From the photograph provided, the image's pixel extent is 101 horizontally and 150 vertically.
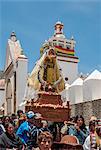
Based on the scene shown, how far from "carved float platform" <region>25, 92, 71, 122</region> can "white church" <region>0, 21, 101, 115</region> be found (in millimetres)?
2778

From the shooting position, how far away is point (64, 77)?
25.9 metres

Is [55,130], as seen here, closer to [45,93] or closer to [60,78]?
[45,93]

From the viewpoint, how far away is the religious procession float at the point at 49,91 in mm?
10180

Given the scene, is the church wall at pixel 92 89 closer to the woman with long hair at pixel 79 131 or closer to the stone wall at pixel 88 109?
the stone wall at pixel 88 109

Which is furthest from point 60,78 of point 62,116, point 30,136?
point 30,136

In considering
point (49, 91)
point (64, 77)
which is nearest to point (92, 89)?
point (49, 91)

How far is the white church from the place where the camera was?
14.0 meters

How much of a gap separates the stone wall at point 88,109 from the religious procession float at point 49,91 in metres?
1.49

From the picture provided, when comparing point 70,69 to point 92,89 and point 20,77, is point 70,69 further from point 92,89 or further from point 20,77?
point 92,89

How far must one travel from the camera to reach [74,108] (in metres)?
14.2

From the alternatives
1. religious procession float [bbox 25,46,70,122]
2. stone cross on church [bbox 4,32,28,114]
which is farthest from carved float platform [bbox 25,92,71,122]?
stone cross on church [bbox 4,32,28,114]

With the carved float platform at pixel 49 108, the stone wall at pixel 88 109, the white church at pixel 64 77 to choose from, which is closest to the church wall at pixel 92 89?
the white church at pixel 64 77

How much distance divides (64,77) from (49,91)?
1479 centimetres

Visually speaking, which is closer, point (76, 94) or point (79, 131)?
point (79, 131)
